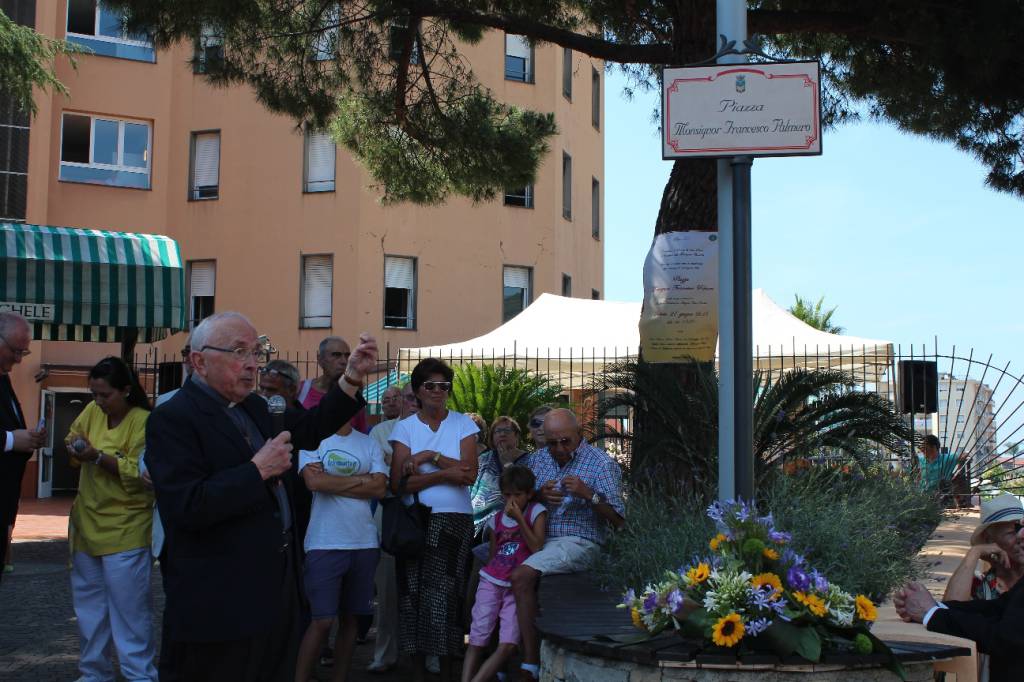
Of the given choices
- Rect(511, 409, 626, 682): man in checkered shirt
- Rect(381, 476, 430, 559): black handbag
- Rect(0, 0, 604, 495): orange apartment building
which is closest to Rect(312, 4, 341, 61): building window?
Rect(511, 409, 626, 682): man in checkered shirt

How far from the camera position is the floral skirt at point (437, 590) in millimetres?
7691

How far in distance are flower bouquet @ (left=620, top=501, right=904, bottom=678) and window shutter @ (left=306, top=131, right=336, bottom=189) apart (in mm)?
24778

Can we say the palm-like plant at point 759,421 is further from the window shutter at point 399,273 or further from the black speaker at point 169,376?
the window shutter at point 399,273

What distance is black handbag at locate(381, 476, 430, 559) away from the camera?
7.62 metres

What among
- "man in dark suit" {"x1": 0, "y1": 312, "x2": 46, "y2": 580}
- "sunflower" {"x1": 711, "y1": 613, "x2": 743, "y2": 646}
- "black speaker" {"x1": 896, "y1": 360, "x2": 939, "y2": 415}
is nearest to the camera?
"sunflower" {"x1": 711, "y1": 613, "x2": 743, "y2": 646}

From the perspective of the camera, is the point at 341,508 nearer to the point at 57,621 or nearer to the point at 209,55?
the point at 57,621

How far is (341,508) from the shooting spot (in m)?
7.37

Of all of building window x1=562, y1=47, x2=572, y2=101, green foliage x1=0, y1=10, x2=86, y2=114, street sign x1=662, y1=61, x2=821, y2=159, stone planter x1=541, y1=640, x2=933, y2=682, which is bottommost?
stone planter x1=541, y1=640, x2=933, y2=682

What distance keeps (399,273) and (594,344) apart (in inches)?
516

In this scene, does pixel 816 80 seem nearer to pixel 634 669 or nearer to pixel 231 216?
pixel 634 669

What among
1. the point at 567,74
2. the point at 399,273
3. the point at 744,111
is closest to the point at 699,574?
the point at 744,111

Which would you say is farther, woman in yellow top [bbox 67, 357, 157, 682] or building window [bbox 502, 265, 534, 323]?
building window [bbox 502, 265, 534, 323]

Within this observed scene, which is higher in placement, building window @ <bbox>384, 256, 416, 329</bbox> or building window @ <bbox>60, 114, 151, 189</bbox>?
building window @ <bbox>60, 114, 151, 189</bbox>

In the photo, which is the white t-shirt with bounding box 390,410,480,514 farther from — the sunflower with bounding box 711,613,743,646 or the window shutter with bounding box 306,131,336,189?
the window shutter with bounding box 306,131,336,189
